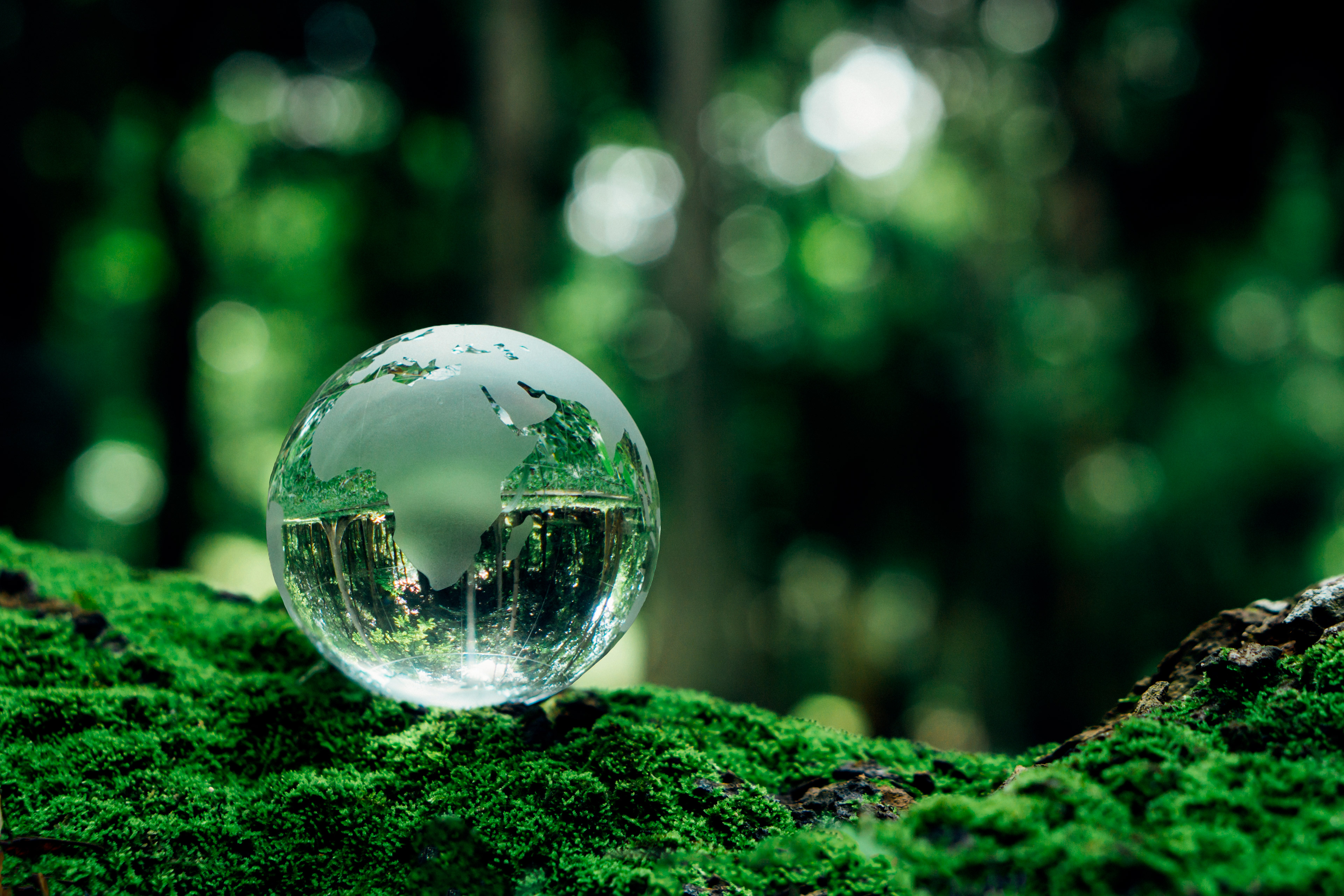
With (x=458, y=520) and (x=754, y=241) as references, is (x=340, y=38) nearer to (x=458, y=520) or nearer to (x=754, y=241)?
(x=754, y=241)

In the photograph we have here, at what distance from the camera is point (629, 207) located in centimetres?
1608

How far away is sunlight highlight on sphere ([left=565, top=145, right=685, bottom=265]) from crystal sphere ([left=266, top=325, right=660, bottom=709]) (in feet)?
40.8

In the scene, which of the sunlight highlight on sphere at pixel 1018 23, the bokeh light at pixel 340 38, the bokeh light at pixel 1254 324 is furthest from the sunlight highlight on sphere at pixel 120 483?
the bokeh light at pixel 1254 324

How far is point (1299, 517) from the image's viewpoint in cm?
1187

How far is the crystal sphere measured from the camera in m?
2.39

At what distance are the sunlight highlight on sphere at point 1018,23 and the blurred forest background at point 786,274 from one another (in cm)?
7

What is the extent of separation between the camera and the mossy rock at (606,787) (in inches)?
64.9

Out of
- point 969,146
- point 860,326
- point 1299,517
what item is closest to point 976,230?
point 969,146

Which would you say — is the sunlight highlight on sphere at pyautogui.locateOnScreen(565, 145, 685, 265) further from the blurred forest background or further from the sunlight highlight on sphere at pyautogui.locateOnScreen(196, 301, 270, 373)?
the sunlight highlight on sphere at pyautogui.locateOnScreen(196, 301, 270, 373)

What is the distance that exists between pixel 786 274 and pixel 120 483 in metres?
15.1

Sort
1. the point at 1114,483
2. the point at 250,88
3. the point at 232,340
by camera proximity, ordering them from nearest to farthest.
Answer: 1. the point at 1114,483
2. the point at 250,88
3. the point at 232,340

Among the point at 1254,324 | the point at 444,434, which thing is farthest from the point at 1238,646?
the point at 1254,324

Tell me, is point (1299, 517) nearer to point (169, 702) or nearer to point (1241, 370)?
point (1241, 370)

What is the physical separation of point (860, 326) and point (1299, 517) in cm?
646
